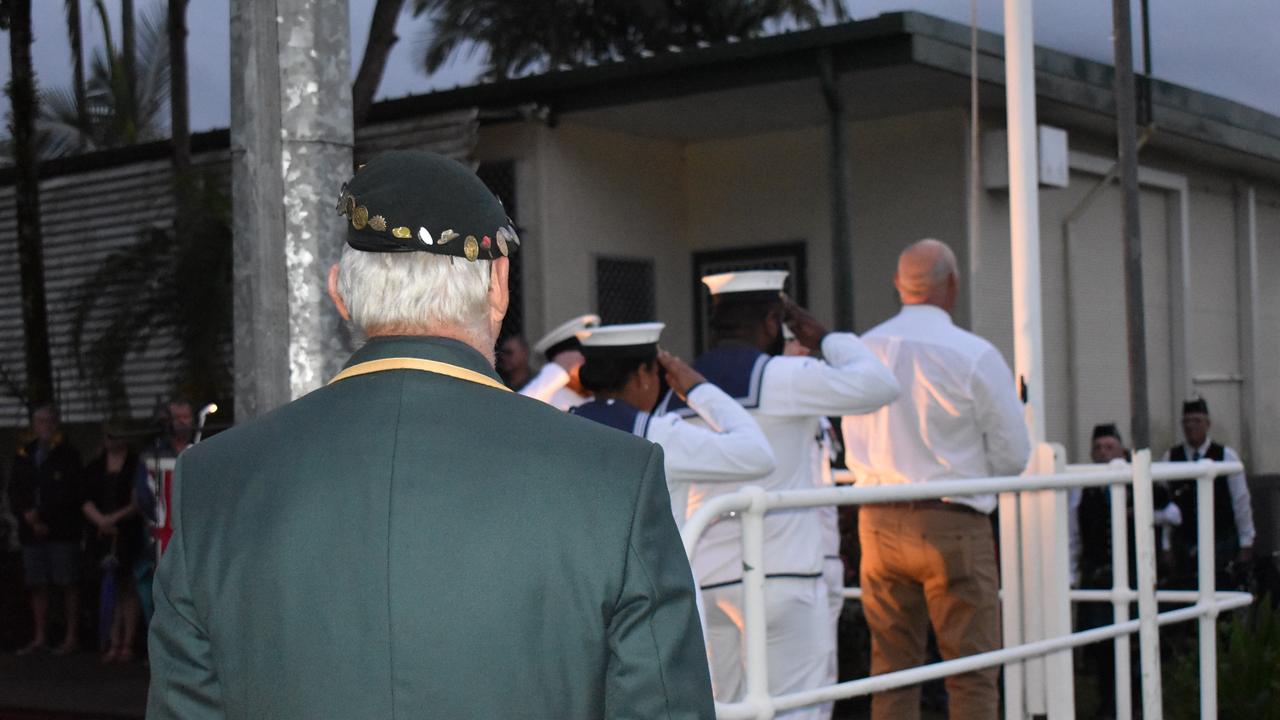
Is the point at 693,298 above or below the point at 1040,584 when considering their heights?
above

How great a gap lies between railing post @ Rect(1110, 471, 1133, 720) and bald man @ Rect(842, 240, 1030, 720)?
38 centimetres

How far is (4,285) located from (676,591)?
52.8 ft

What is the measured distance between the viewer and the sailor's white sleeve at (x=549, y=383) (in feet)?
18.6

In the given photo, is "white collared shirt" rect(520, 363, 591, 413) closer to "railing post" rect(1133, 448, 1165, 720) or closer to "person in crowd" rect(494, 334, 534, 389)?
"railing post" rect(1133, 448, 1165, 720)

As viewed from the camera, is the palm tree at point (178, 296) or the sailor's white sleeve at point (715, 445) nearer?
the sailor's white sleeve at point (715, 445)

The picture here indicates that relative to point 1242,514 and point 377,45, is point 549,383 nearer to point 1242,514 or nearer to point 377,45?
point 1242,514

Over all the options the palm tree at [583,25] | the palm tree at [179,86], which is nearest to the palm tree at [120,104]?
the palm tree at [583,25]

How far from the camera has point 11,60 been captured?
51.0 feet

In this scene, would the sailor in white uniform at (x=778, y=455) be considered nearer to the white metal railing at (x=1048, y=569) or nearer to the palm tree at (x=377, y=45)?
the white metal railing at (x=1048, y=569)

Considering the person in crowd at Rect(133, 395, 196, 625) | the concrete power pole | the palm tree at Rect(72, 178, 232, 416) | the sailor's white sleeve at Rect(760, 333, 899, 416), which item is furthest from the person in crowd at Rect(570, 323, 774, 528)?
the palm tree at Rect(72, 178, 232, 416)

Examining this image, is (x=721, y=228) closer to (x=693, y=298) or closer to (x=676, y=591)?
(x=693, y=298)

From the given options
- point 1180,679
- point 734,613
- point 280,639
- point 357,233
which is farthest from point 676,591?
point 1180,679

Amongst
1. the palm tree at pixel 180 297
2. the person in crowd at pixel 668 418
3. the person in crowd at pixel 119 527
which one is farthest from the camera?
the palm tree at pixel 180 297

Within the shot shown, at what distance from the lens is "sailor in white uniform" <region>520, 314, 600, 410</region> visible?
18.2 ft
